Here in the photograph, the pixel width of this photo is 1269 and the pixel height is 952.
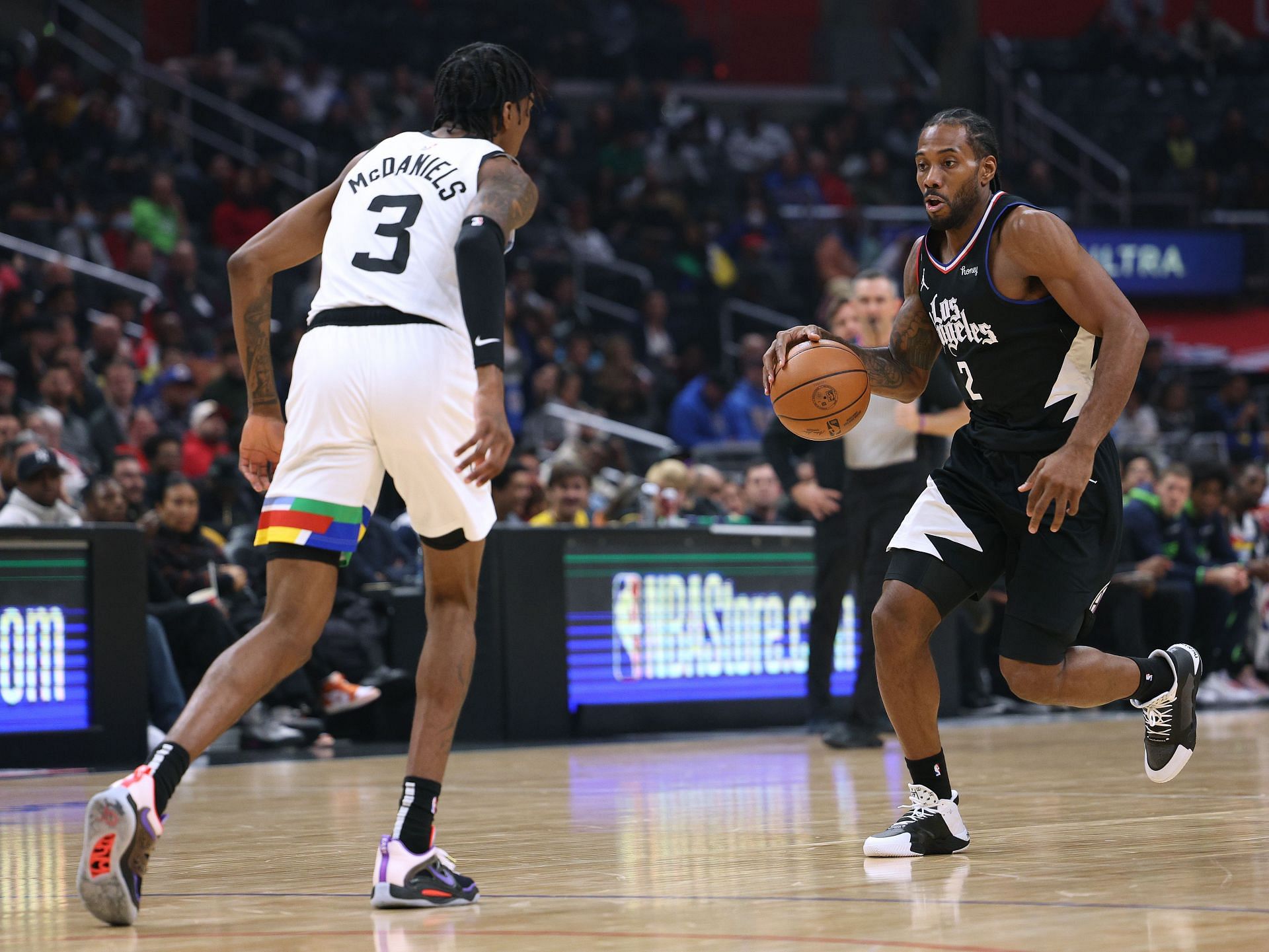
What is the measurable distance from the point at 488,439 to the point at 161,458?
286 inches

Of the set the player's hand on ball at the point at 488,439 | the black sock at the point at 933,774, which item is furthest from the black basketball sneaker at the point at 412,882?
the black sock at the point at 933,774

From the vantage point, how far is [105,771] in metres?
8.20

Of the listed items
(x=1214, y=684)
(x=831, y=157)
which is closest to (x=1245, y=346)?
(x=831, y=157)

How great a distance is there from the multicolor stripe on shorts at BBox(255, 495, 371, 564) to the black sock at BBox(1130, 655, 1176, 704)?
232cm

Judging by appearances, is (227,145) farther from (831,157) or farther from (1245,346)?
(1245,346)

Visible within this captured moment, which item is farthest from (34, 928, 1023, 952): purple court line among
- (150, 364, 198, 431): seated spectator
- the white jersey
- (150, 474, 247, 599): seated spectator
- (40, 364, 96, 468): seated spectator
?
(150, 364, 198, 431): seated spectator

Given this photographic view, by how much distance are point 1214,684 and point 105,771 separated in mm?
8102

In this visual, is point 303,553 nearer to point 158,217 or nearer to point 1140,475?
point 1140,475

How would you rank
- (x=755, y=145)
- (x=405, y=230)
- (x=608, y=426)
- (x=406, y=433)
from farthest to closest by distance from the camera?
(x=755, y=145) → (x=608, y=426) → (x=405, y=230) → (x=406, y=433)

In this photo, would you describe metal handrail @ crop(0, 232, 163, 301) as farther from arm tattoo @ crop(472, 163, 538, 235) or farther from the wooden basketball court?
arm tattoo @ crop(472, 163, 538, 235)

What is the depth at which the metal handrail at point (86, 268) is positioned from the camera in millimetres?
13977

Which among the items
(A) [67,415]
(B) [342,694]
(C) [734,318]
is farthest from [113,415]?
(C) [734,318]

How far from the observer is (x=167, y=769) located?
12.1 ft

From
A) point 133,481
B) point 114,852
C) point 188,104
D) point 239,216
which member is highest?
point 188,104
